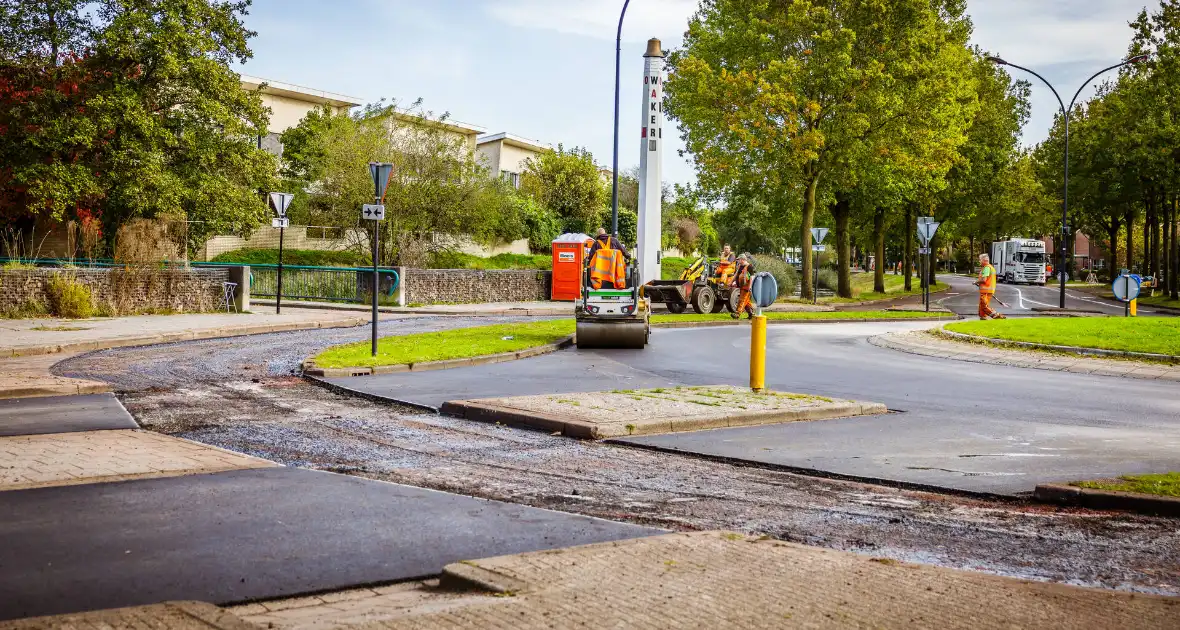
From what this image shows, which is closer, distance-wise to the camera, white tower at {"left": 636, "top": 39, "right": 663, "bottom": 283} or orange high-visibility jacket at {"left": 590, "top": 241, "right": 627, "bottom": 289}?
orange high-visibility jacket at {"left": 590, "top": 241, "right": 627, "bottom": 289}

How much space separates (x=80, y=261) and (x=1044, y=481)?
85.7 ft

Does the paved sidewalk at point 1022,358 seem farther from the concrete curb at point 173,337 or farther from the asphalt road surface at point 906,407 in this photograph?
the concrete curb at point 173,337

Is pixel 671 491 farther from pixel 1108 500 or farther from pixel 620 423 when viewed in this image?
pixel 1108 500

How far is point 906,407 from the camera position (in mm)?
11883

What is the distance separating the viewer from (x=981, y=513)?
6.57 meters

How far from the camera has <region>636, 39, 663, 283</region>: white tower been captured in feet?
89.8

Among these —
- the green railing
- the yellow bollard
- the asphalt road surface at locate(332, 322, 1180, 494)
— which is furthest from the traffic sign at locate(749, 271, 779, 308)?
the green railing

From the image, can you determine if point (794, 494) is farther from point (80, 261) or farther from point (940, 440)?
point (80, 261)

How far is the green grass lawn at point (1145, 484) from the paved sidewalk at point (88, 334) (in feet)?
34.4

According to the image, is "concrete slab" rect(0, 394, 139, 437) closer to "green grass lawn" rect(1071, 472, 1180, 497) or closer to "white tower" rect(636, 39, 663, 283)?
"green grass lawn" rect(1071, 472, 1180, 497)

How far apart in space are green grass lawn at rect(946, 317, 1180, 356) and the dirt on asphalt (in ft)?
43.3

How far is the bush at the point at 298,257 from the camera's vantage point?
135ft

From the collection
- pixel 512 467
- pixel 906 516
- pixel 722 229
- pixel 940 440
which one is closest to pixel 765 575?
pixel 906 516

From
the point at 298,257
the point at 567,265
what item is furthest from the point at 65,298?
the point at 567,265
